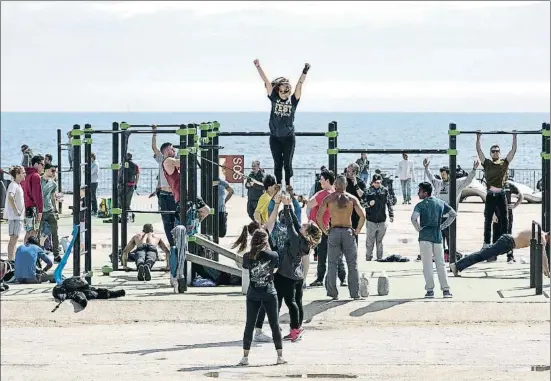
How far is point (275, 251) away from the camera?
15242mm

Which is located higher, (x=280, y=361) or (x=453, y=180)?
(x=453, y=180)

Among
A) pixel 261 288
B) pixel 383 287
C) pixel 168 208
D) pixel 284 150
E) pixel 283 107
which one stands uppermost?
pixel 283 107

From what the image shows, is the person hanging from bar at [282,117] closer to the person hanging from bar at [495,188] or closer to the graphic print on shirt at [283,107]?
the graphic print on shirt at [283,107]

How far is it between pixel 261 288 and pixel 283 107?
4.10 m

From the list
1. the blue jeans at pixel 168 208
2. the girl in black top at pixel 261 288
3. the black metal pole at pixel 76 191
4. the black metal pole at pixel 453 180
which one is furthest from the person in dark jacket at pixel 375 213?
the girl in black top at pixel 261 288

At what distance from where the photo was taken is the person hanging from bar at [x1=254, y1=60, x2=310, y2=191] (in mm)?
17859

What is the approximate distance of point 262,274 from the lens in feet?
47.4

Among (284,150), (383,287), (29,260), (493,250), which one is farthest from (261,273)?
(493,250)

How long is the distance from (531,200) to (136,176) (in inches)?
543

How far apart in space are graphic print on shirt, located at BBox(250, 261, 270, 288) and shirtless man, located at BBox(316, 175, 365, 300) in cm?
325

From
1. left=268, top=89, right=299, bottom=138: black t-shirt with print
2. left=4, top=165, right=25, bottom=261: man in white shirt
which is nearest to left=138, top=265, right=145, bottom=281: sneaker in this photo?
left=4, top=165, right=25, bottom=261: man in white shirt

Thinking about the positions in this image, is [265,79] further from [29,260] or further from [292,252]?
[29,260]

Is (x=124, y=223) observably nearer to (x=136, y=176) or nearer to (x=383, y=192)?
(x=383, y=192)

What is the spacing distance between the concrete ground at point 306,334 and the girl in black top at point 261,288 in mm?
302
